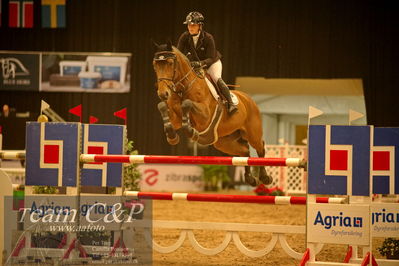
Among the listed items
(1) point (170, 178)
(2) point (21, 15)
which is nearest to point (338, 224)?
(1) point (170, 178)

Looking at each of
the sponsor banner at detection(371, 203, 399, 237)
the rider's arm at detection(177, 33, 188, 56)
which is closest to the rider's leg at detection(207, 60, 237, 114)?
the rider's arm at detection(177, 33, 188, 56)

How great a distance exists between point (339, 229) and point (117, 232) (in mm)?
1560

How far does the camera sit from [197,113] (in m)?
4.16

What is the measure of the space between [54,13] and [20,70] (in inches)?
51.6

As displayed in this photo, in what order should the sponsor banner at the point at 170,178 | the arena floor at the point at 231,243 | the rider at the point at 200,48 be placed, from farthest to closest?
the sponsor banner at the point at 170,178 < the arena floor at the point at 231,243 < the rider at the point at 200,48

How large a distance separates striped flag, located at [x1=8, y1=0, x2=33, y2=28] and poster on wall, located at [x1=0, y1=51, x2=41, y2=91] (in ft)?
1.85

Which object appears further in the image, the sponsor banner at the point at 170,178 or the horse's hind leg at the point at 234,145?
the sponsor banner at the point at 170,178

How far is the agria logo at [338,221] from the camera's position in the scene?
3504mm

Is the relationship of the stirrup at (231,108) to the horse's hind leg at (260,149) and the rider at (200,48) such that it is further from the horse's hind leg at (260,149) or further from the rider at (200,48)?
the horse's hind leg at (260,149)

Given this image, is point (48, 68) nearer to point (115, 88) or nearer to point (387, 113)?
point (115, 88)

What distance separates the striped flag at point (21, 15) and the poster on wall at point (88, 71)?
0.74m

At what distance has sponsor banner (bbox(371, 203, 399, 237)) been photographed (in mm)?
4527

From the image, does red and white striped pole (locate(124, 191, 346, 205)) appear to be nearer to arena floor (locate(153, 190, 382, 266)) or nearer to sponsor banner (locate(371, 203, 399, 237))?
arena floor (locate(153, 190, 382, 266))

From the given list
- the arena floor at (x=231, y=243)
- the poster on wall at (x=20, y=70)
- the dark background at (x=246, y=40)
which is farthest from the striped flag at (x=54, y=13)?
the arena floor at (x=231, y=243)
